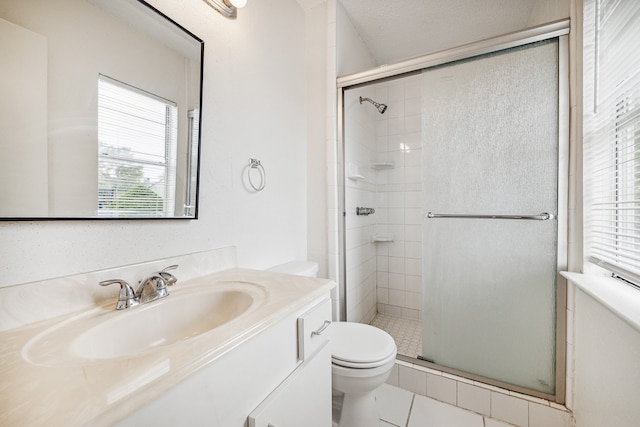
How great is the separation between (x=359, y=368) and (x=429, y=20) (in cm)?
233

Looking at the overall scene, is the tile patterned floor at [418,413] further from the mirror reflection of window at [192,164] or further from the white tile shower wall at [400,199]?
the mirror reflection of window at [192,164]

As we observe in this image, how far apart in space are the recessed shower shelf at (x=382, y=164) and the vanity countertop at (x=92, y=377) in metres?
2.03

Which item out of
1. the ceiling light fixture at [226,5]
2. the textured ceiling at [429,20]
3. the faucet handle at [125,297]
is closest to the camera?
the faucet handle at [125,297]

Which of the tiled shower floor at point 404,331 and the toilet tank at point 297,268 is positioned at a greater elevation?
the toilet tank at point 297,268

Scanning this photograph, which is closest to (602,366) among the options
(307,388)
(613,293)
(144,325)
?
(613,293)

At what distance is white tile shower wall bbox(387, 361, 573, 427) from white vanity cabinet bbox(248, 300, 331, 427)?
797 millimetres

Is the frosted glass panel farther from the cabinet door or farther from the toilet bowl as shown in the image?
the cabinet door

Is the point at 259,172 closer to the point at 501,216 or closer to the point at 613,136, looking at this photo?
the point at 501,216

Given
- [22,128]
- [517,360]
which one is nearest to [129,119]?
[22,128]

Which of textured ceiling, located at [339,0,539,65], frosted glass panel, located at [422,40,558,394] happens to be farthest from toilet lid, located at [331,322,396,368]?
textured ceiling, located at [339,0,539,65]

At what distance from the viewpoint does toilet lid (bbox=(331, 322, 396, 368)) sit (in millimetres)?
1185

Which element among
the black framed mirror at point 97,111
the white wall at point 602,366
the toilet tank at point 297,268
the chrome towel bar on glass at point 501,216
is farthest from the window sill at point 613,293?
the black framed mirror at point 97,111

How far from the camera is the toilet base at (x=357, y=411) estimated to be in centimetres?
128

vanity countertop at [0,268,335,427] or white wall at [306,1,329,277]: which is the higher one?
white wall at [306,1,329,277]
